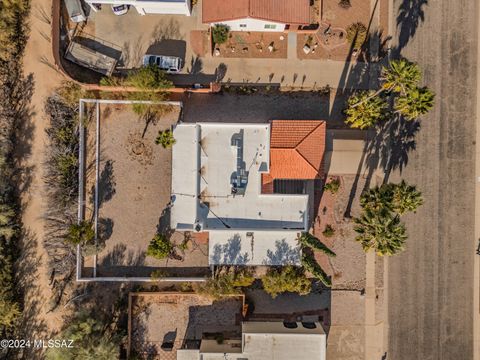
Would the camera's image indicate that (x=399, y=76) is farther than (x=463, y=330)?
No

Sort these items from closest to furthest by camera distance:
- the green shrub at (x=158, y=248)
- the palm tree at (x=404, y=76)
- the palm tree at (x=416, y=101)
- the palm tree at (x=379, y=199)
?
the palm tree at (x=404, y=76), the palm tree at (x=416, y=101), the palm tree at (x=379, y=199), the green shrub at (x=158, y=248)

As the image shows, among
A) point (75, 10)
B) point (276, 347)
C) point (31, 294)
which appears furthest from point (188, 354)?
point (75, 10)

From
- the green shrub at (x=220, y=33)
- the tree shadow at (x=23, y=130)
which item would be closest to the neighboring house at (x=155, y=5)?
the green shrub at (x=220, y=33)

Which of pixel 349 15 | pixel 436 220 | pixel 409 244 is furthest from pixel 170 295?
pixel 349 15

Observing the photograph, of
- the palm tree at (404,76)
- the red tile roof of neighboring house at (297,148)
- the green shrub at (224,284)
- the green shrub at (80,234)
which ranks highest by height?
the palm tree at (404,76)

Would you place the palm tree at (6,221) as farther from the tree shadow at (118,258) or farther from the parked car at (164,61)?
the parked car at (164,61)

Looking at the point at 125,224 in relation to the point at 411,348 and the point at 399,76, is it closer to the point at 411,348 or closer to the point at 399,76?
the point at 399,76

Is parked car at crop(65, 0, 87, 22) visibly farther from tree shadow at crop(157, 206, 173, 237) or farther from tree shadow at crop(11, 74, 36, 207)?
tree shadow at crop(157, 206, 173, 237)
